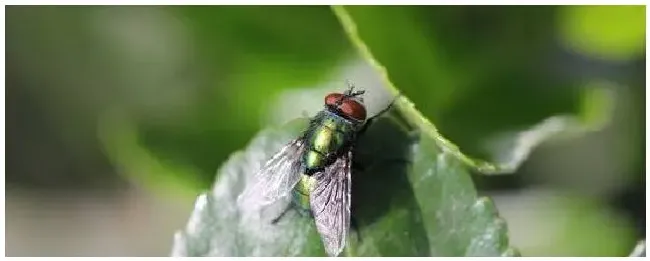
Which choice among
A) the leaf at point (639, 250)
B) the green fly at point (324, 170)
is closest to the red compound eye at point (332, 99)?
the green fly at point (324, 170)

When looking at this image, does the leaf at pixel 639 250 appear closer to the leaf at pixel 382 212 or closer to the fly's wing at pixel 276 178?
the leaf at pixel 382 212

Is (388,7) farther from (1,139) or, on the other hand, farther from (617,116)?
(1,139)

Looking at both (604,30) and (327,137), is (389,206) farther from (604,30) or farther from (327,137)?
(604,30)

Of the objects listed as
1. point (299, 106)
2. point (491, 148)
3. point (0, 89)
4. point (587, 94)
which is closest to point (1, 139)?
point (0, 89)

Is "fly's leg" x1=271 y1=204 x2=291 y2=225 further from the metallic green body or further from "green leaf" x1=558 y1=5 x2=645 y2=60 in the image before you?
"green leaf" x1=558 y1=5 x2=645 y2=60

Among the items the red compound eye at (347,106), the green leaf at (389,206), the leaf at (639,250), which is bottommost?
the leaf at (639,250)

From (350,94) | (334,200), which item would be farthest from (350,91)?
(334,200)
